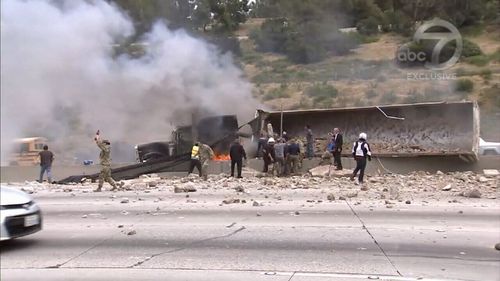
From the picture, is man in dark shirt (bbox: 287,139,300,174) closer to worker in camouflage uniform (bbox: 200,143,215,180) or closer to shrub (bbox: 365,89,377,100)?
worker in camouflage uniform (bbox: 200,143,215,180)

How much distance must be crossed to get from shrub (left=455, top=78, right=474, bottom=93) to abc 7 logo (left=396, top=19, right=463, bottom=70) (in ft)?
19.2

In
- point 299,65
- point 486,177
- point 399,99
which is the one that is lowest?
point 486,177

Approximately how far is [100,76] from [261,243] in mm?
15046

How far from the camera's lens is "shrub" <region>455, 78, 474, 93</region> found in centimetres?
3604

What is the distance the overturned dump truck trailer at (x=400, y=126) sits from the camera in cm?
1994

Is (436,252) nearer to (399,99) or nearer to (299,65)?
(399,99)

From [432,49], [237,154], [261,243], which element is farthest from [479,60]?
[261,243]

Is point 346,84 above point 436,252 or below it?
above

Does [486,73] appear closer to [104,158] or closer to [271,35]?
[271,35]

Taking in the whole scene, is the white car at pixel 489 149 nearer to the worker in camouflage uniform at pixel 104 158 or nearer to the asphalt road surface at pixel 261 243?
the asphalt road surface at pixel 261 243

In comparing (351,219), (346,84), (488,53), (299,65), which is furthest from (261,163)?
(488,53)

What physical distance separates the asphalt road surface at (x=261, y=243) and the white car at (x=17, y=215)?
155 millimetres

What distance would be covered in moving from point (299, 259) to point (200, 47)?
17071 millimetres

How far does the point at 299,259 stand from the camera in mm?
6262
